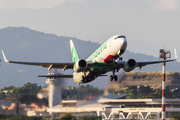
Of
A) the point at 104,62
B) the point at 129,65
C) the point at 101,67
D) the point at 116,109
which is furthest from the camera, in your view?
the point at 116,109

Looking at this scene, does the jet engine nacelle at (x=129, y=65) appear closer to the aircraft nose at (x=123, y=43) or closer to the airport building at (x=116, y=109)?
the aircraft nose at (x=123, y=43)

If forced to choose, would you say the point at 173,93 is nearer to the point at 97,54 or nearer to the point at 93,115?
the point at 93,115

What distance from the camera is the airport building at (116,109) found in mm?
69062

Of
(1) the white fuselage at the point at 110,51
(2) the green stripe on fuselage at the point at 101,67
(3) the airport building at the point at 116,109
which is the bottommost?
(3) the airport building at the point at 116,109

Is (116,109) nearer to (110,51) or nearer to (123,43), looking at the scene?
(110,51)

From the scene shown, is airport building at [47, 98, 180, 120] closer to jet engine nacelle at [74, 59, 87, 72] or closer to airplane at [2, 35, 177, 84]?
airplane at [2, 35, 177, 84]

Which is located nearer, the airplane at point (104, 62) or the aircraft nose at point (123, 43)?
the aircraft nose at point (123, 43)

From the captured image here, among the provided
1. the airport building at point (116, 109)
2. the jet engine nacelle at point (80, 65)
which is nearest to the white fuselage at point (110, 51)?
the jet engine nacelle at point (80, 65)

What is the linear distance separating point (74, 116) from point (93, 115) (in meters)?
6.96

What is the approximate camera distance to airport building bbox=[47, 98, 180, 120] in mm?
69062

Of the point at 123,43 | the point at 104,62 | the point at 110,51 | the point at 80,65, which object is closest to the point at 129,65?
the point at 104,62

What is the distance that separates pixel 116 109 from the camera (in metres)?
86.2

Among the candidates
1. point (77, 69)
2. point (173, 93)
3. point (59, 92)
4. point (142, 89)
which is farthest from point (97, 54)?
point (142, 89)

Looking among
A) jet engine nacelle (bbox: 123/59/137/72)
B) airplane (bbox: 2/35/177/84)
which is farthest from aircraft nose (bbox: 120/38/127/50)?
jet engine nacelle (bbox: 123/59/137/72)
